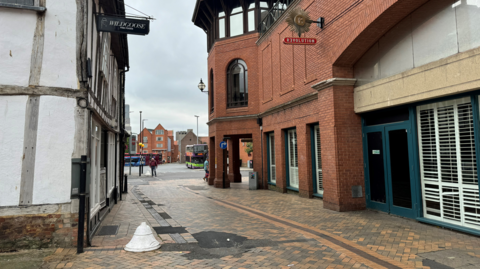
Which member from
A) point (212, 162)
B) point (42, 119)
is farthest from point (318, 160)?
point (212, 162)

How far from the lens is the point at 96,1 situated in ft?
24.3

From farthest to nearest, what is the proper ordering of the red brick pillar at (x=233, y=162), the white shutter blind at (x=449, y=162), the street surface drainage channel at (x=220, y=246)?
the red brick pillar at (x=233, y=162) < the white shutter blind at (x=449, y=162) < the street surface drainage channel at (x=220, y=246)

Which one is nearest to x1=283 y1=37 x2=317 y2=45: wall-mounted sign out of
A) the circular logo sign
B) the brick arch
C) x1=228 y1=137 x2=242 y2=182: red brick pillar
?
the circular logo sign

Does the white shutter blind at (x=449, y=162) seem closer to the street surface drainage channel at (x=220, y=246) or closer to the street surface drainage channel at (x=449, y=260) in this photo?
the street surface drainage channel at (x=449, y=260)

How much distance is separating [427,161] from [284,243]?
12.6ft

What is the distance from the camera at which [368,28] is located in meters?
8.13

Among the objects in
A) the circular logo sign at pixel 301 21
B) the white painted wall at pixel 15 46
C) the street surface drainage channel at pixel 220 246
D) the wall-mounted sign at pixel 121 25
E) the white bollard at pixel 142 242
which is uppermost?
the circular logo sign at pixel 301 21

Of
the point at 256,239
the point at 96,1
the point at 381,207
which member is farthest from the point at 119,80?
the point at 381,207

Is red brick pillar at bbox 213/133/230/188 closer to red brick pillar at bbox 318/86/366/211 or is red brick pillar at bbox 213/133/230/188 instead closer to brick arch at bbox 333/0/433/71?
red brick pillar at bbox 318/86/366/211

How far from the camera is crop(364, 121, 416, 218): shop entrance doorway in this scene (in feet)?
25.3

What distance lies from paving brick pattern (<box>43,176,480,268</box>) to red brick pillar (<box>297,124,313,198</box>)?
2473 millimetres

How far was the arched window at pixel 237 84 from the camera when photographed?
18.0m

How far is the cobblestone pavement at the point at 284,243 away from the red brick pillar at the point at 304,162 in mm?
2562

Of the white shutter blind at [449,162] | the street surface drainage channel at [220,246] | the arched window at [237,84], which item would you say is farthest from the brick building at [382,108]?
the street surface drainage channel at [220,246]
